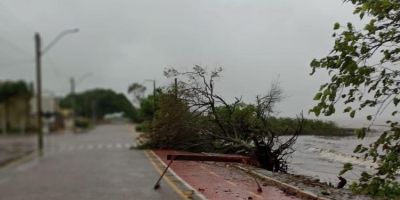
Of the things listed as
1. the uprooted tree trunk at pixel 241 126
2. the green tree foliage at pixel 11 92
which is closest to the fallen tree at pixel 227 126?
the uprooted tree trunk at pixel 241 126

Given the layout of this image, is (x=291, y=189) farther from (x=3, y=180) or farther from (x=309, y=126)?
(x=3, y=180)

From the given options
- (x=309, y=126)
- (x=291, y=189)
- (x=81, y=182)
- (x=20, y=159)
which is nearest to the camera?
(x=291, y=189)

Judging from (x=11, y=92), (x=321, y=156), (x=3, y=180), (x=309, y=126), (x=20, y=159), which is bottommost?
(x=3, y=180)

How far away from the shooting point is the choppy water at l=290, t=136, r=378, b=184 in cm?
2191

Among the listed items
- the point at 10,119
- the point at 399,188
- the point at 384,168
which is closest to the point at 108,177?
the point at 399,188

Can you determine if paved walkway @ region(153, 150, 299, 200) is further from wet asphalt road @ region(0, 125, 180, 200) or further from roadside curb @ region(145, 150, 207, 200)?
wet asphalt road @ region(0, 125, 180, 200)

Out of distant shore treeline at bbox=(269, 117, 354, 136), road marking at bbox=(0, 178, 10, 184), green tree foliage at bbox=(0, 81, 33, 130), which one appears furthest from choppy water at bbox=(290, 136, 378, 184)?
green tree foliage at bbox=(0, 81, 33, 130)

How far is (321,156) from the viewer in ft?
81.3

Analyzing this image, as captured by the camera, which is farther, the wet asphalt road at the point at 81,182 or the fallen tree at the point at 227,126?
the fallen tree at the point at 227,126

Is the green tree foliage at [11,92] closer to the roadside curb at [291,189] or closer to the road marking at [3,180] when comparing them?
the road marking at [3,180]

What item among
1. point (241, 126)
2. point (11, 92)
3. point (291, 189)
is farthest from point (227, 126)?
point (11, 92)

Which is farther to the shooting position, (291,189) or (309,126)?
(309,126)

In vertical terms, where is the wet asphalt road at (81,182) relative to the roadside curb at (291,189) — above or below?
below

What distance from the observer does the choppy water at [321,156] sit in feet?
71.9
